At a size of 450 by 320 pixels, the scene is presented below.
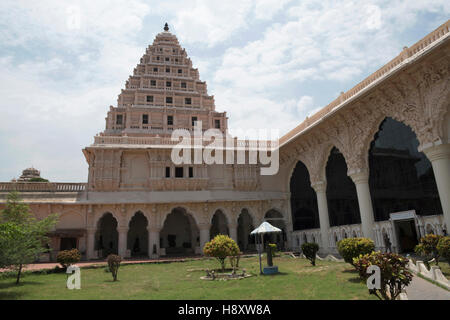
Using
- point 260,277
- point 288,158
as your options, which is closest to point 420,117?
point 260,277

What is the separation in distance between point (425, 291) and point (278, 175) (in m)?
17.3

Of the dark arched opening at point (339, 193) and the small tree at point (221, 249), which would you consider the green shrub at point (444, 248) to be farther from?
the dark arched opening at point (339, 193)

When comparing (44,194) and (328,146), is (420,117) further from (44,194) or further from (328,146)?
(44,194)

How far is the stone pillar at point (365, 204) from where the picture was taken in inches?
604

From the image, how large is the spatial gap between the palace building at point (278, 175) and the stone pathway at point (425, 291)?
3.90m

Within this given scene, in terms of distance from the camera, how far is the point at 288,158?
2388 cm

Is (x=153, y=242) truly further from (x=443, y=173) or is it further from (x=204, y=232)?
(x=443, y=173)

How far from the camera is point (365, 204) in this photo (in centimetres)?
1559

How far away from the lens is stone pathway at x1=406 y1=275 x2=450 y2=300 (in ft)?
23.5

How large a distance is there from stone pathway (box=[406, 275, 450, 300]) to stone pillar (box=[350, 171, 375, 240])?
6595mm

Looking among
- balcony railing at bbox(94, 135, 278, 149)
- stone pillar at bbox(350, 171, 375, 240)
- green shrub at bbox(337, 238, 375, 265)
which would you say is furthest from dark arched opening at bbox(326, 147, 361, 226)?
green shrub at bbox(337, 238, 375, 265)

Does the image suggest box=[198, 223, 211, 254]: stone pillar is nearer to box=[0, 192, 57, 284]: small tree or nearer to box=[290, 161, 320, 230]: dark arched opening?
box=[290, 161, 320, 230]: dark arched opening

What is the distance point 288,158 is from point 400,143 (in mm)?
10037

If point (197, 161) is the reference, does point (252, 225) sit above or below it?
below
